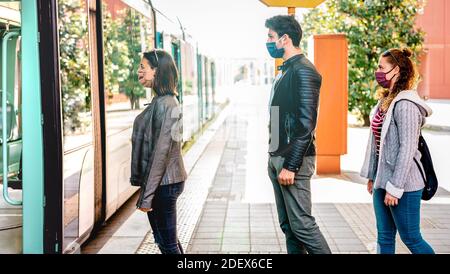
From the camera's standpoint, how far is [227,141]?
12438mm

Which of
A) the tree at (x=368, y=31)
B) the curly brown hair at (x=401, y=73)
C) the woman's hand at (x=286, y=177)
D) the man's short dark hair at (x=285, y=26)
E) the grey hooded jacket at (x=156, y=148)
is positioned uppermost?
the tree at (x=368, y=31)

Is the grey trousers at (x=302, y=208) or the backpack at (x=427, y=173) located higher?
the backpack at (x=427, y=173)

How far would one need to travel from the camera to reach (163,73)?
355 cm

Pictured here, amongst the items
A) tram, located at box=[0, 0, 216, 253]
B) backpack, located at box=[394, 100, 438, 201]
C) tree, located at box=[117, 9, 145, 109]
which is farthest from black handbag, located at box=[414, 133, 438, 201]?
tree, located at box=[117, 9, 145, 109]

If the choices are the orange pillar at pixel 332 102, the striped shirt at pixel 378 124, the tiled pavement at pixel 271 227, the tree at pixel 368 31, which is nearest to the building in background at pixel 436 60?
the tree at pixel 368 31

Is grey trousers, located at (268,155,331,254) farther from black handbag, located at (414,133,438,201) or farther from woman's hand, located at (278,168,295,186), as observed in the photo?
black handbag, located at (414,133,438,201)

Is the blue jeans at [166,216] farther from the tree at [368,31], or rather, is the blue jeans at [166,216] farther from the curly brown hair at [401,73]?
the tree at [368,31]

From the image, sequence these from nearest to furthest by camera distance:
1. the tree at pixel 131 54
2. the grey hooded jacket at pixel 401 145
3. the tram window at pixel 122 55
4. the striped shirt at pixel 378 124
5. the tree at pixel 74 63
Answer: the grey hooded jacket at pixel 401 145, the striped shirt at pixel 378 124, the tree at pixel 74 63, the tram window at pixel 122 55, the tree at pixel 131 54

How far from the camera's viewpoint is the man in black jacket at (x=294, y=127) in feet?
11.4

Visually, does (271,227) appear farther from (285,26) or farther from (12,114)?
(12,114)

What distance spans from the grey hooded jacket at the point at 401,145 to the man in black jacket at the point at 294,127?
0.42 m

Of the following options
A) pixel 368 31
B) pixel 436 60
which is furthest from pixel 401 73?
pixel 436 60

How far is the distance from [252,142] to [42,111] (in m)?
8.87

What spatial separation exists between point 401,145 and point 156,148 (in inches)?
53.9
